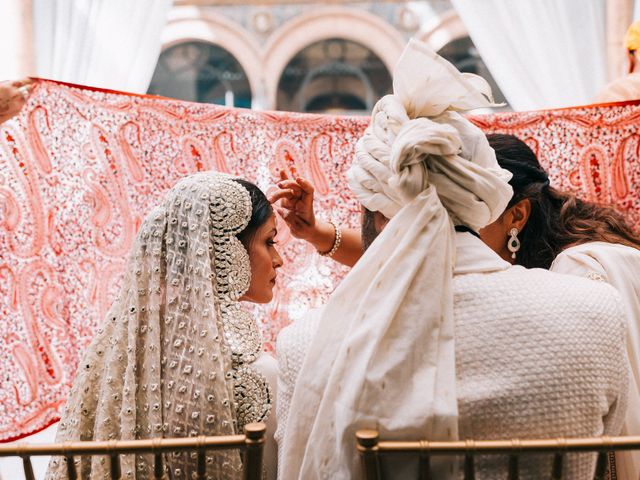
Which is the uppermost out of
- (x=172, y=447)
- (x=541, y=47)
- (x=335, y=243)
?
(x=541, y=47)

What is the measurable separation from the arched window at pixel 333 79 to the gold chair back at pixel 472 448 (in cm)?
563

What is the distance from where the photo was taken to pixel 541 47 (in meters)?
2.40

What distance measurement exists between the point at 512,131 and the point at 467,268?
1115mm

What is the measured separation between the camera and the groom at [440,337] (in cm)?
90

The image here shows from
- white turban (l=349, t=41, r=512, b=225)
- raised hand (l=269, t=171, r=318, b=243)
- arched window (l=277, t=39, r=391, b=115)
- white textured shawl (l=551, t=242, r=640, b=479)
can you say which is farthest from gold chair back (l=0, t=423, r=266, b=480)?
arched window (l=277, t=39, r=391, b=115)

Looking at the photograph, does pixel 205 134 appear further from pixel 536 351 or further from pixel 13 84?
pixel 536 351

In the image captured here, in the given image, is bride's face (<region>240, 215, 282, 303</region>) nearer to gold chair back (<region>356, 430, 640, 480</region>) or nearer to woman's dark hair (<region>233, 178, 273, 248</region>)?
woman's dark hair (<region>233, 178, 273, 248</region>)

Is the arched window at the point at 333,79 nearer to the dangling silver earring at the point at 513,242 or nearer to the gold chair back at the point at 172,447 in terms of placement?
the dangling silver earring at the point at 513,242

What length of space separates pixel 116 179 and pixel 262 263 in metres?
0.67

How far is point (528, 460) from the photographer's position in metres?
0.96

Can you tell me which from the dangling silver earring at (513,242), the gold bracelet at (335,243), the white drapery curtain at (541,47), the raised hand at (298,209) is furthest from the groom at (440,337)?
the white drapery curtain at (541,47)

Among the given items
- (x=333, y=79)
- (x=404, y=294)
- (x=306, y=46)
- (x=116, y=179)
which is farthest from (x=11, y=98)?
(x=333, y=79)

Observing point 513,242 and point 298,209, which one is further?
point 298,209

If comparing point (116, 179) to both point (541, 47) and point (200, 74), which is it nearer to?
point (541, 47)
